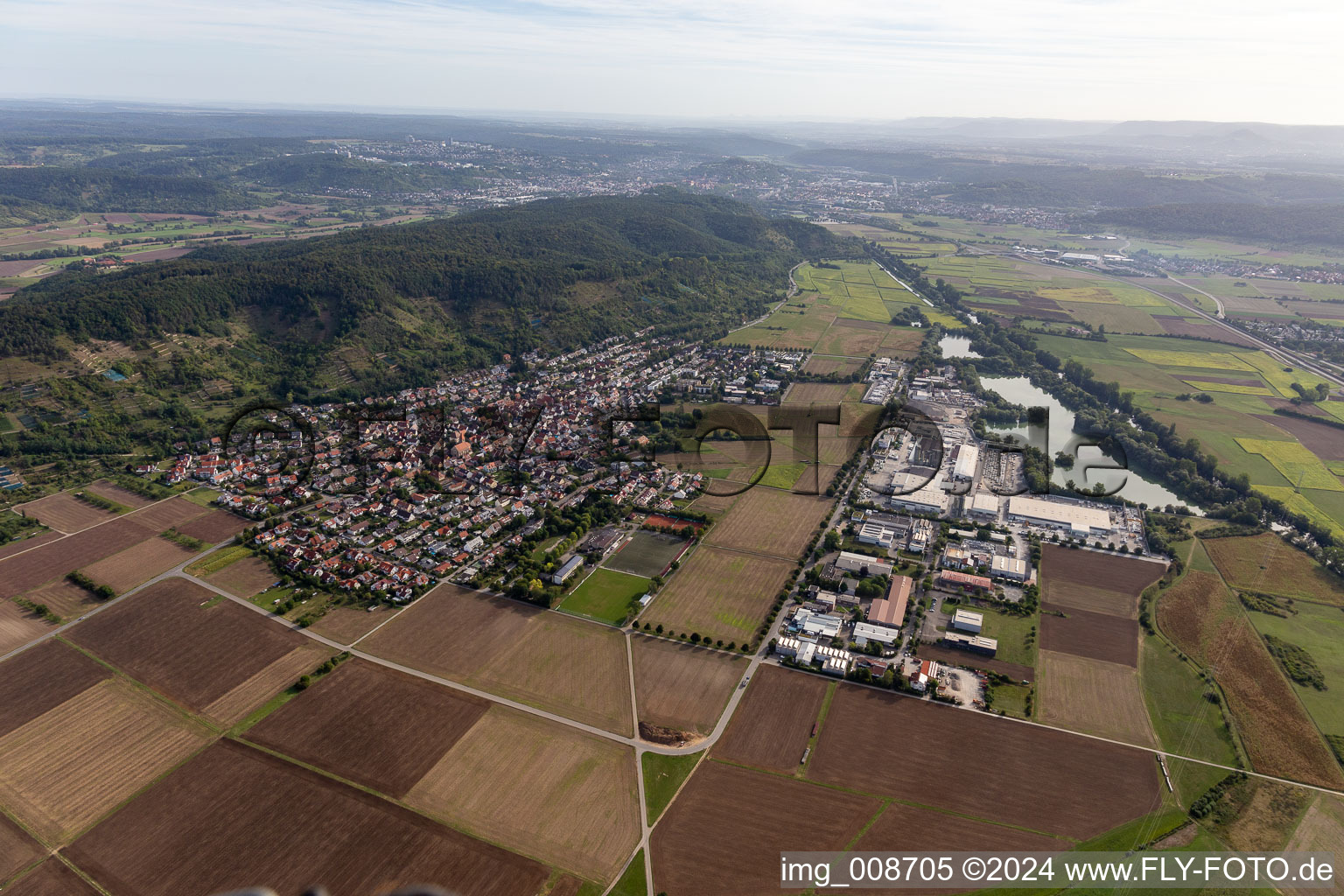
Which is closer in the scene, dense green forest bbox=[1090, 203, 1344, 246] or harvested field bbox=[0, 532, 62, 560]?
harvested field bbox=[0, 532, 62, 560]

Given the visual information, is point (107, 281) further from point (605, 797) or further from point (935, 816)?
point (935, 816)

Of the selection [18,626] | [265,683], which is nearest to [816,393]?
[265,683]

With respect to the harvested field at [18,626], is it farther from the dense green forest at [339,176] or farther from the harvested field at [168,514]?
the dense green forest at [339,176]

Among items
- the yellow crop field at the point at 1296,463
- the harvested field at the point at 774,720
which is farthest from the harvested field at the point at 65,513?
the yellow crop field at the point at 1296,463

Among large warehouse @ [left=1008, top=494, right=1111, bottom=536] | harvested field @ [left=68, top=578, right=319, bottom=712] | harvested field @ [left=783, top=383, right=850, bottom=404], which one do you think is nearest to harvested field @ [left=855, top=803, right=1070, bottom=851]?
large warehouse @ [left=1008, top=494, right=1111, bottom=536]

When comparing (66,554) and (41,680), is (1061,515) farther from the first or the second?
(66,554)

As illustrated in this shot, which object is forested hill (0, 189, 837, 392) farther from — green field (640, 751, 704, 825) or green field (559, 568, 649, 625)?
green field (640, 751, 704, 825)

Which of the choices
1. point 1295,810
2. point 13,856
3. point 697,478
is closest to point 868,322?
point 697,478
